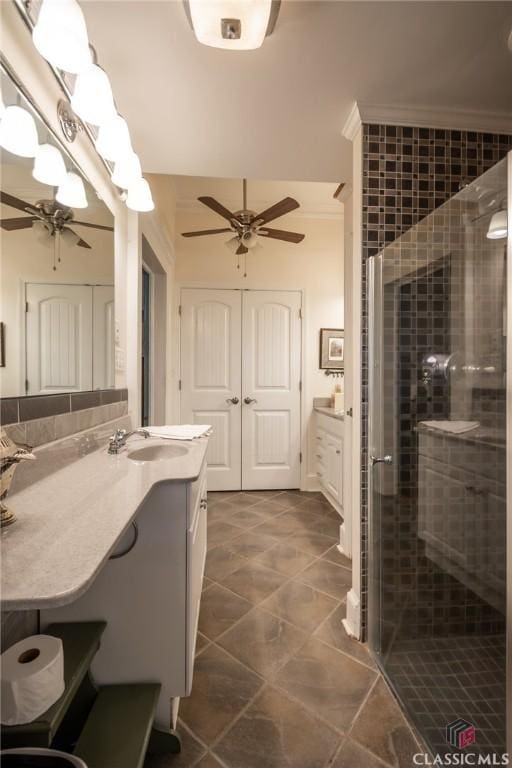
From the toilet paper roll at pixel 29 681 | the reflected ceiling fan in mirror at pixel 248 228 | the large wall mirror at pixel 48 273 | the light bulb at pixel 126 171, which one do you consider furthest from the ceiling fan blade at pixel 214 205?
the toilet paper roll at pixel 29 681

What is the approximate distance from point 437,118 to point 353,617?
2353 mm

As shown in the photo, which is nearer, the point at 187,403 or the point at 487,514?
the point at 487,514

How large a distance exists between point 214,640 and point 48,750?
3.10 feet

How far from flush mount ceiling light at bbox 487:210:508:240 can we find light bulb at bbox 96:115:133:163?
4.30ft

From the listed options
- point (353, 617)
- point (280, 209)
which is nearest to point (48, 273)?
point (280, 209)

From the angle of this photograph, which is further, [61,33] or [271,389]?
[271,389]

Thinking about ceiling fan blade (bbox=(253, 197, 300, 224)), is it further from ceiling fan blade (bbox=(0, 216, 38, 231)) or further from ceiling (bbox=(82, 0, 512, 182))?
ceiling fan blade (bbox=(0, 216, 38, 231))

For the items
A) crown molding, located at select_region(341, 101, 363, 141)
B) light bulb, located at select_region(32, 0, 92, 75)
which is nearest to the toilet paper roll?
light bulb, located at select_region(32, 0, 92, 75)

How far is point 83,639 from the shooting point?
3.42 ft

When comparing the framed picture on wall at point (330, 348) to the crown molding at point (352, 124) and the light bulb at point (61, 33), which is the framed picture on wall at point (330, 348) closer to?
the crown molding at point (352, 124)

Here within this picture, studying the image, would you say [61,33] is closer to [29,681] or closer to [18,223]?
[18,223]

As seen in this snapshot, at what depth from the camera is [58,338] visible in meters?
1.18

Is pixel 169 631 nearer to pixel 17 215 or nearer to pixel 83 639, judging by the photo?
pixel 83 639

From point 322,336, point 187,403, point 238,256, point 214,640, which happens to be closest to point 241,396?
point 187,403
